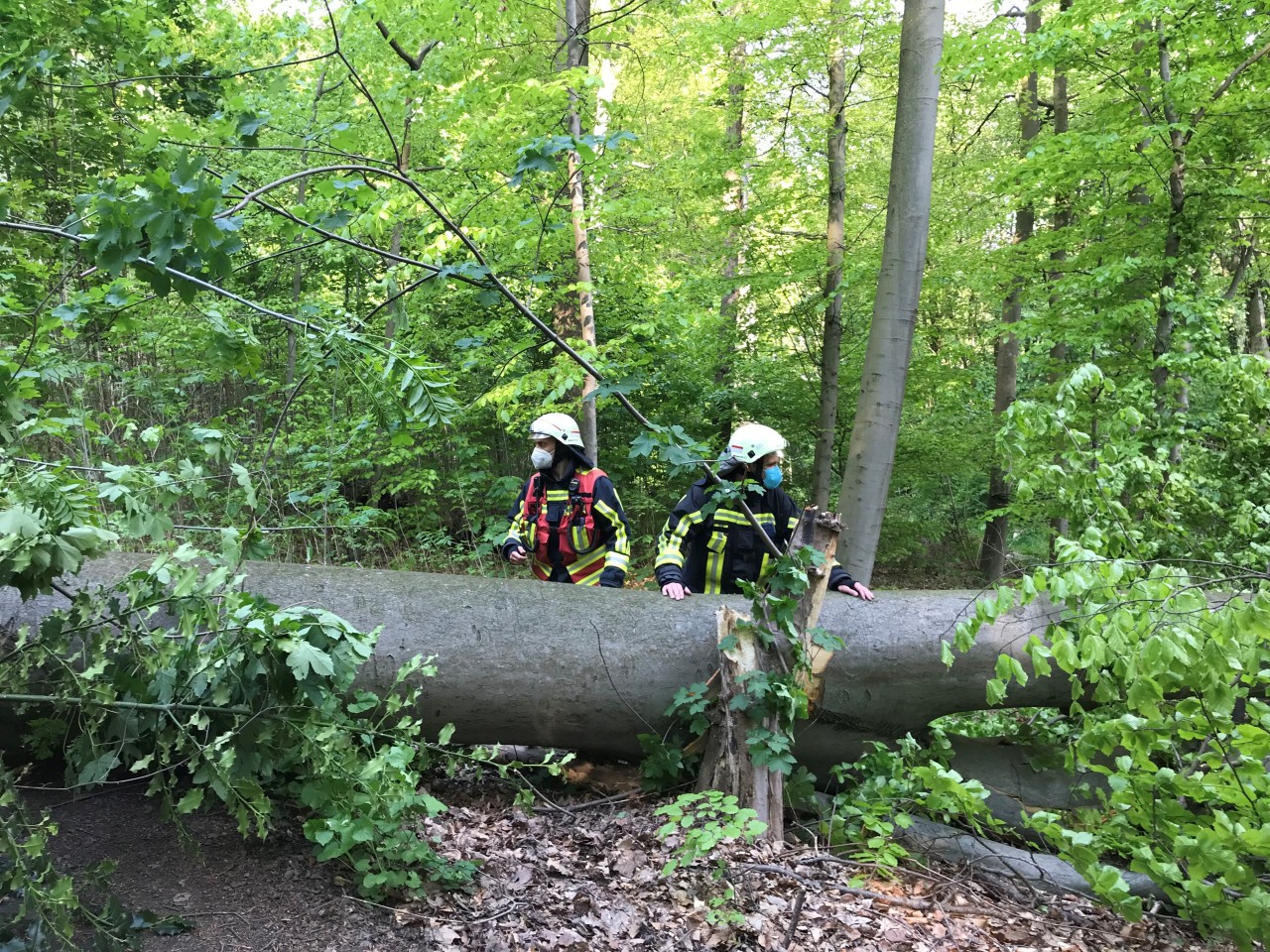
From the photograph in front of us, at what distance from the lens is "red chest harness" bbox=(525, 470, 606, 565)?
483 cm

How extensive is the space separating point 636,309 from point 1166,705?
271 inches

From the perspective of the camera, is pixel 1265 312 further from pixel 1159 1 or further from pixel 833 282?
pixel 1159 1

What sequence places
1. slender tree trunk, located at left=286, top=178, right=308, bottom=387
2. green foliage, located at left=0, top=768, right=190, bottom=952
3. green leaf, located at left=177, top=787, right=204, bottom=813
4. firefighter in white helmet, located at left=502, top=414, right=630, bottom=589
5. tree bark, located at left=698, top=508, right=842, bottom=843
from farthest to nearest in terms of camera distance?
slender tree trunk, located at left=286, top=178, right=308, bottom=387, firefighter in white helmet, located at left=502, top=414, right=630, bottom=589, tree bark, located at left=698, top=508, right=842, bottom=843, green leaf, located at left=177, top=787, right=204, bottom=813, green foliage, located at left=0, top=768, right=190, bottom=952

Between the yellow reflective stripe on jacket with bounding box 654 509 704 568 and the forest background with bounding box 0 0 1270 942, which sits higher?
the forest background with bounding box 0 0 1270 942

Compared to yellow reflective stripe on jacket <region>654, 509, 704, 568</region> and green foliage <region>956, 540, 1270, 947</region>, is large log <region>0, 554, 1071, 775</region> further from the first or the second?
green foliage <region>956, 540, 1270, 947</region>

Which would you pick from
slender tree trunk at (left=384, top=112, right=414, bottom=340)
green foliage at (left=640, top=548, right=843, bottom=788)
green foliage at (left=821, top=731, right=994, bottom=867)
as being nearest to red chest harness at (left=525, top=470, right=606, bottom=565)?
slender tree trunk at (left=384, top=112, right=414, bottom=340)

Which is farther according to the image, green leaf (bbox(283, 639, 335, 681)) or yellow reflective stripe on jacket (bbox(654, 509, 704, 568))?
yellow reflective stripe on jacket (bbox(654, 509, 704, 568))

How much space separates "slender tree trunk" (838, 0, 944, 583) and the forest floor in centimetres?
214

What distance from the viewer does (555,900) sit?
288cm

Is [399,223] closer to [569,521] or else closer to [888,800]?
[569,521]

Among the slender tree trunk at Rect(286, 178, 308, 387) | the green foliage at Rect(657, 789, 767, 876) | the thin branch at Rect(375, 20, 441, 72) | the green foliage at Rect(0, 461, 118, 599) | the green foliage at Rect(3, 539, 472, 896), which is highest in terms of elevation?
the thin branch at Rect(375, 20, 441, 72)

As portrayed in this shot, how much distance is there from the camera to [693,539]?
4.52m

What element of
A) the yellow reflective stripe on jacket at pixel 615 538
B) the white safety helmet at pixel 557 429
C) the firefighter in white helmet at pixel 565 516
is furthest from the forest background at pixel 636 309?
the yellow reflective stripe on jacket at pixel 615 538

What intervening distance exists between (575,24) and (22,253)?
4.79 metres
